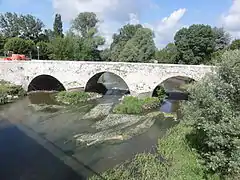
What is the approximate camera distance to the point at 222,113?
11602 millimetres

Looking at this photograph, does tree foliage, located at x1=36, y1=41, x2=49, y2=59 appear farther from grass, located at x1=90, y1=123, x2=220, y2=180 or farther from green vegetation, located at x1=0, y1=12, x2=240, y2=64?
grass, located at x1=90, y1=123, x2=220, y2=180

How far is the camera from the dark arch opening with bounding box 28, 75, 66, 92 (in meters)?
37.6

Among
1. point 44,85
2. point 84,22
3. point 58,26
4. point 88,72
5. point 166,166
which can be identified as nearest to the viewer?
point 166,166

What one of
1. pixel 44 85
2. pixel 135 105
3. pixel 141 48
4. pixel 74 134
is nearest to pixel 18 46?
pixel 44 85

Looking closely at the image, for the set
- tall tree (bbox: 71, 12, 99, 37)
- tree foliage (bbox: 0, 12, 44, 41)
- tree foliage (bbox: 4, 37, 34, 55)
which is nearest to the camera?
tree foliage (bbox: 4, 37, 34, 55)

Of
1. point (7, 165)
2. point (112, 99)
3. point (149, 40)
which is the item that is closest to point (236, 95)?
point (7, 165)

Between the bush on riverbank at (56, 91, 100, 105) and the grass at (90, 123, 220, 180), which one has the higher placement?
the bush on riverbank at (56, 91, 100, 105)

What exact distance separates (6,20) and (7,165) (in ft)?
219

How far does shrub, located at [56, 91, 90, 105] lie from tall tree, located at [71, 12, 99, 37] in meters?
24.8

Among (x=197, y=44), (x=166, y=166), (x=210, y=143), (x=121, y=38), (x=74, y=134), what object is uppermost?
(x=121, y=38)

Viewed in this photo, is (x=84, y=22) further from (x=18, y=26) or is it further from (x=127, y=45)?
(x=18, y=26)

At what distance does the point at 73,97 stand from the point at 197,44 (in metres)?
24.7

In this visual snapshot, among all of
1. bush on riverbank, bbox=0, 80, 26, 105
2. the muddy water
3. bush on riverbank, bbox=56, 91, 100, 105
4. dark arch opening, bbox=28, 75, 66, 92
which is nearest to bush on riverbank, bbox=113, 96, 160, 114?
the muddy water

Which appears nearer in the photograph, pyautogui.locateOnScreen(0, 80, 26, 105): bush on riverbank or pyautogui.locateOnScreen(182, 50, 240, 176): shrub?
pyautogui.locateOnScreen(182, 50, 240, 176): shrub
